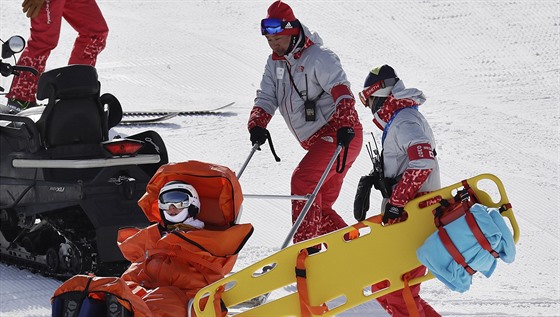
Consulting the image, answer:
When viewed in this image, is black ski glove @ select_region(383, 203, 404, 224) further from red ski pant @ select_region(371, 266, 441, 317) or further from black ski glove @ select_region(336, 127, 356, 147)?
black ski glove @ select_region(336, 127, 356, 147)

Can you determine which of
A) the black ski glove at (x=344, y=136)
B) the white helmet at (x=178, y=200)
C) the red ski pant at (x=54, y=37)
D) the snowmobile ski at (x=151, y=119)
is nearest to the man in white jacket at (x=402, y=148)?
the black ski glove at (x=344, y=136)

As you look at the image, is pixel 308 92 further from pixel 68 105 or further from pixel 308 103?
pixel 68 105

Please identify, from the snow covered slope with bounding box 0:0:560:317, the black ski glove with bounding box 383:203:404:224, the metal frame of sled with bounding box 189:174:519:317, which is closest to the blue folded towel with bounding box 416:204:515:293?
the metal frame of sled with bounding box 189:174:519:317

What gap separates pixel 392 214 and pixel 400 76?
722cm

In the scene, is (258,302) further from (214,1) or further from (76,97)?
(214,1)

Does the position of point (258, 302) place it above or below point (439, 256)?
below

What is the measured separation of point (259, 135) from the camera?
765cm

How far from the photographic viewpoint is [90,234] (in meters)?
7.56

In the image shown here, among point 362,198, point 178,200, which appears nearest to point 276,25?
point 362,198

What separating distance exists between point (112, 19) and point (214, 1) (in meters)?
1.64

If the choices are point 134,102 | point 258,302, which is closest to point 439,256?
point 258,302

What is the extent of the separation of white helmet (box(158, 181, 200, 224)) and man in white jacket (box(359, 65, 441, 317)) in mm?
979

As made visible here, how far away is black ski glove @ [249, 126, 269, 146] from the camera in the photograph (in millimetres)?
7645

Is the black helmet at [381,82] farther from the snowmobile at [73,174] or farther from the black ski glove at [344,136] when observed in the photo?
the snowmobile at [73,174]
